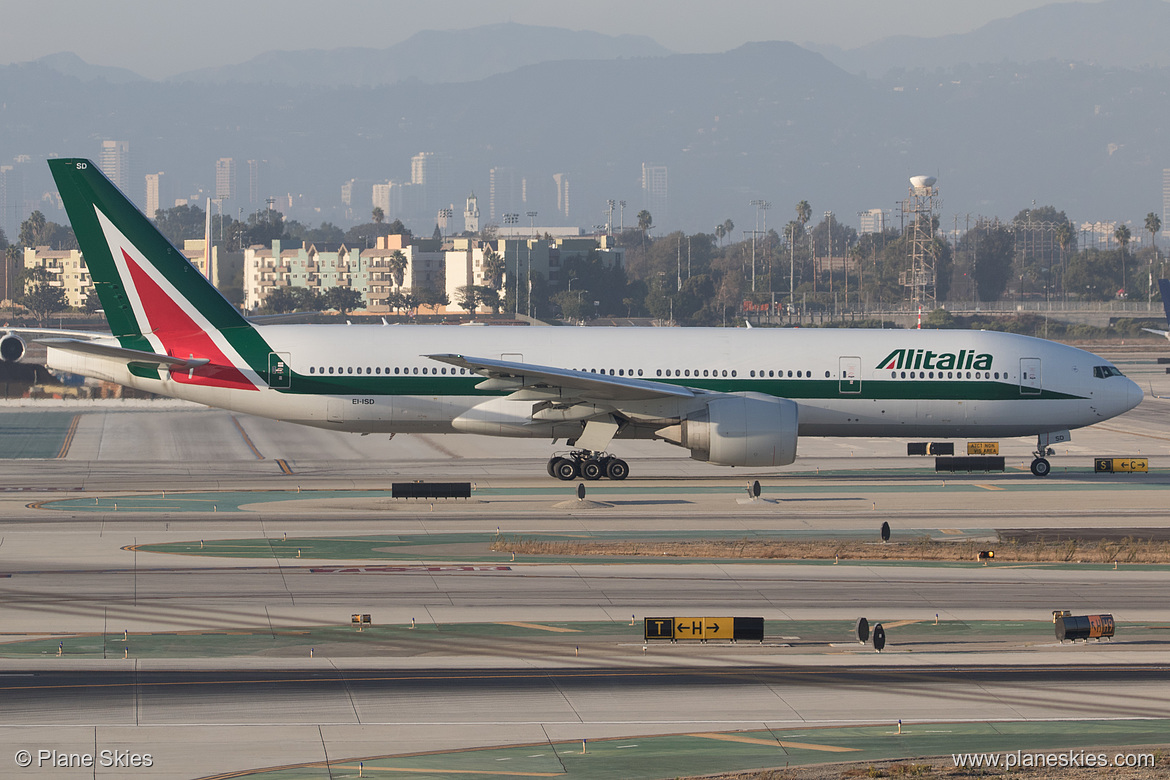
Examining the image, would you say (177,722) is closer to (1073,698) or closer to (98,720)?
(98,720)

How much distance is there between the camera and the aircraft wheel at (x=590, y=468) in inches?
1666

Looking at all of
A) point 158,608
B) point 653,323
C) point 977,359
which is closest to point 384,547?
point 158,608

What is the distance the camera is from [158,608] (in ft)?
80.6

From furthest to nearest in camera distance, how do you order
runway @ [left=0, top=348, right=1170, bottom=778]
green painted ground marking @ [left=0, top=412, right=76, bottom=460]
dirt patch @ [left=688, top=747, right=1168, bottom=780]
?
green painted ground marking @ [left=0, top=412, right=76, bottom=460], runway @ [left=0, top=348, right=1170, bottom=778], dirt patch @ [left=688, top=747, right=1168, bottom=780]

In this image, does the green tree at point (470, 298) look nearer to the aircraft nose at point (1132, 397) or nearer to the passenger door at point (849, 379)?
the passenger door at point (849, 379)

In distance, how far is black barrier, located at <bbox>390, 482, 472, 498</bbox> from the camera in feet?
124

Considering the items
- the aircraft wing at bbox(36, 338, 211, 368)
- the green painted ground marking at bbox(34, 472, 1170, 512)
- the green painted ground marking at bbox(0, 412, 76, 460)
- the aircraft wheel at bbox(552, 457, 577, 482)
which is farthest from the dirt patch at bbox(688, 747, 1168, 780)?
the green painted ground marking at bbox(0, 412, 76, 460)

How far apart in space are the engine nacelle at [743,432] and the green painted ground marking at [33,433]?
26.4 metres

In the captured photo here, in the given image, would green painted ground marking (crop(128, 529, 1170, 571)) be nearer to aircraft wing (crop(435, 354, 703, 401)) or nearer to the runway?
the runway

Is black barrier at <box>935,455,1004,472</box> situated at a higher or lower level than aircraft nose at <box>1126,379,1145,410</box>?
lower

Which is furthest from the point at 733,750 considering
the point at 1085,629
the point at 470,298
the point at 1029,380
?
the point at 470,298

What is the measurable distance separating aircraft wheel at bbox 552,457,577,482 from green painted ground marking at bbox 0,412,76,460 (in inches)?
817

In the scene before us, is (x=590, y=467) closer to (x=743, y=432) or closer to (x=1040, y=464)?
(x=743, y=432)

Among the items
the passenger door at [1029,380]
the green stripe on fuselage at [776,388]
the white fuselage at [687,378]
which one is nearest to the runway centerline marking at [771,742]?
the white fuselage at [687,378]
